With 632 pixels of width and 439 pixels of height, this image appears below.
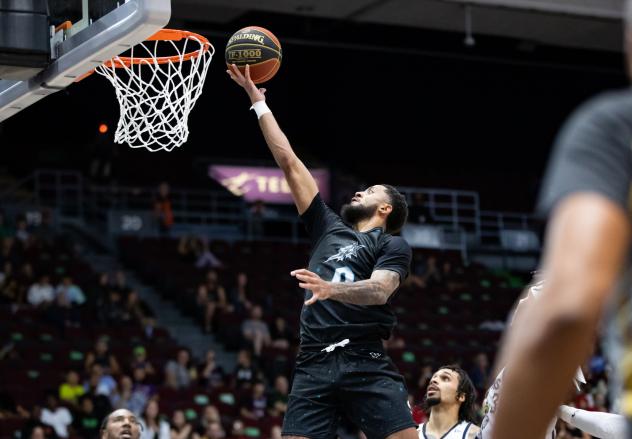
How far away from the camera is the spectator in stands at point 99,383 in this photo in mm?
13542

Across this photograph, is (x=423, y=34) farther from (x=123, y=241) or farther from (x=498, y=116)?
(x=123, y=241)

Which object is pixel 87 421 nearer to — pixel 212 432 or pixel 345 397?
pixel 212 432

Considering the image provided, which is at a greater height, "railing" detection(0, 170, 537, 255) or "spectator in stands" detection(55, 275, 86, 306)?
"railing" detection(0, 170, 537, 255)

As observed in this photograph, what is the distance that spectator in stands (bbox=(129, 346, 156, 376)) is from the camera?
14562mm

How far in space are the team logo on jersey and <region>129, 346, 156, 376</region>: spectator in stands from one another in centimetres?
948

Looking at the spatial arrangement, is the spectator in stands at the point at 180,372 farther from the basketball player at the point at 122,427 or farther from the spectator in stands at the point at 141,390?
the basketball player at the point at 122,427

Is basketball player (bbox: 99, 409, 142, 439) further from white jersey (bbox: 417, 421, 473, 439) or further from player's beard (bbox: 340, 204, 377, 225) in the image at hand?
player's beard (bbox: 340, 204, 377, 225)

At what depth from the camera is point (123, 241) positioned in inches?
792

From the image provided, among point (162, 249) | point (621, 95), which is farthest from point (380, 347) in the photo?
point (162, 249)

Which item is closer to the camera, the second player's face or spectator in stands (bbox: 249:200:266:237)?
the second player's face

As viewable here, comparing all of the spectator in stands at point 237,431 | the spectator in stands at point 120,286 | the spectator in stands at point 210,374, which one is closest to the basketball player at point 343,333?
the spectator in stands at point 237,431

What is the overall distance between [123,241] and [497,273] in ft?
25.5

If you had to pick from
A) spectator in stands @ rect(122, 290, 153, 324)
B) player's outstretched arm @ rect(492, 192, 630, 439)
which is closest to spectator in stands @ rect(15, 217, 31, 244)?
spectator in stands @ rect(122, 290, 153, 324)

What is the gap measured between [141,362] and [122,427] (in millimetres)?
8233
